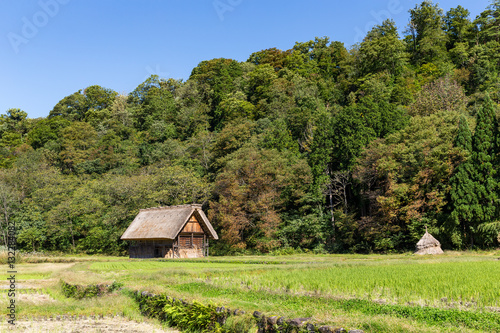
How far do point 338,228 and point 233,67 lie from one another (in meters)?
46.0

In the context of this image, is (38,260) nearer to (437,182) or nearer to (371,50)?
(437,182)

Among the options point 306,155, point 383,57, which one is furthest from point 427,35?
point 306,155

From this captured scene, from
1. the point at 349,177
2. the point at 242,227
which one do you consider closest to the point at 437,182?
the point at 349,177

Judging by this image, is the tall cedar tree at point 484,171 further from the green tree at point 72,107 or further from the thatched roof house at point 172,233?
the green tree at point 72,107

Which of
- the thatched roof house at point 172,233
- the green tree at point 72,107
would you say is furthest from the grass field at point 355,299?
the green tree at point 72,107

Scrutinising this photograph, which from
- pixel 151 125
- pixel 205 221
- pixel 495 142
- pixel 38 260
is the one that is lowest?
pixel 38 260

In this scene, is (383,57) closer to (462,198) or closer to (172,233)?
(462,198)

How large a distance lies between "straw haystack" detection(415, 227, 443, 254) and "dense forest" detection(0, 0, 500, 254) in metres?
1.98

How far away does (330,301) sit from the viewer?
9156 mm

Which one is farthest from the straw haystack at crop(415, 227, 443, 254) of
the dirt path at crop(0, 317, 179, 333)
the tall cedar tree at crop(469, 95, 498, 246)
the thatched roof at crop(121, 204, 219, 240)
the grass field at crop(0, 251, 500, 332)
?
the dirt path at crop(0, 317, 179, 333)

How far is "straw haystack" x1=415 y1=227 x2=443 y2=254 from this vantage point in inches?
1003

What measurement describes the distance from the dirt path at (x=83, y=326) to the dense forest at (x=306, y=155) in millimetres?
A: 22444

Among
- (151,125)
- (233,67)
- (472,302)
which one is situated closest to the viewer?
(472,302)

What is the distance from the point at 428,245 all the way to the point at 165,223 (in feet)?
71.9
